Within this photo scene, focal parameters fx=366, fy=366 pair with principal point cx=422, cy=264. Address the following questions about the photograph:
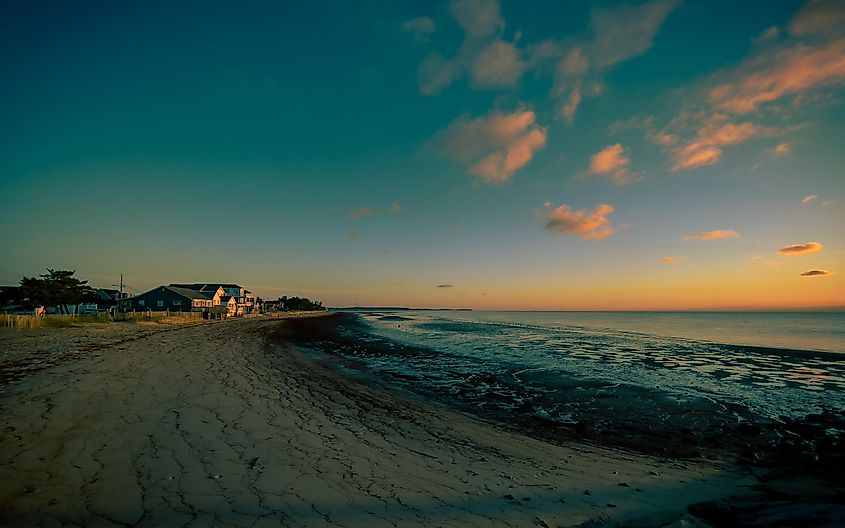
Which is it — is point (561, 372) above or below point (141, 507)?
below

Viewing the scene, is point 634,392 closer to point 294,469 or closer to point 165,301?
point 294,469

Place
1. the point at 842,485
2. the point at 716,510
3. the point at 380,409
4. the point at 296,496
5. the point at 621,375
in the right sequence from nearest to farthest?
the point at 296,496 → the point at 716,510 → the point at 842,485 → the point at 380,409 → the point at 621,375

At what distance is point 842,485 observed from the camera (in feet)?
21.4

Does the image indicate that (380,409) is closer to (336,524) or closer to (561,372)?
(336,524)

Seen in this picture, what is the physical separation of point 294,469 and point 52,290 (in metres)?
62.7

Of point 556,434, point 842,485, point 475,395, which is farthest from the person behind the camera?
point 475,395

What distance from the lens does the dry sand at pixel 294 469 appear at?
458cm

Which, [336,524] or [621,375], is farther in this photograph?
[621,375]

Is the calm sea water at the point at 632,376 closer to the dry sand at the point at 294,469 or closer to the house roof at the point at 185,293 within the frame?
the dry sand at the point at 294,469

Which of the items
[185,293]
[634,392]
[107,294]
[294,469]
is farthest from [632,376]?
[107,294]

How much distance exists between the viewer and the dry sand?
15.0 ft

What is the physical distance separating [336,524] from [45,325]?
41.2m

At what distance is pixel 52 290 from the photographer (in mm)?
48000

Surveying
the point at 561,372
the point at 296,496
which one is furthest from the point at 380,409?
the point at 561,372
